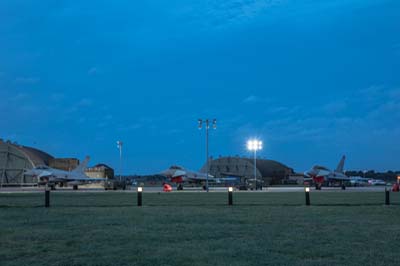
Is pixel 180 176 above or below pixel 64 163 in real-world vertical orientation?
below

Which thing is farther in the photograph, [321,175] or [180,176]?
[321,175]

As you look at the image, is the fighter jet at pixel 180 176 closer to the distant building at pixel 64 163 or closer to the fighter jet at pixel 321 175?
the fighter jet at pixel 321 175

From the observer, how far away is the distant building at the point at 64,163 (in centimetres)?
10644

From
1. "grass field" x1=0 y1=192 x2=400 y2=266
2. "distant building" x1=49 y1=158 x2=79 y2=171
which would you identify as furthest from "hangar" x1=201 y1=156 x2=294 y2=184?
"grass field" x1=0 y1=192 x2=400 y2=266

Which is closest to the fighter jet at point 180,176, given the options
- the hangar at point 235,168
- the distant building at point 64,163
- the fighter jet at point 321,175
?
the fighter jet at point 321,175

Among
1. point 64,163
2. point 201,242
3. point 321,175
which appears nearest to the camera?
point 201,242

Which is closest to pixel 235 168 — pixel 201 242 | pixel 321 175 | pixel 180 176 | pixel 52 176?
pixel 321 175

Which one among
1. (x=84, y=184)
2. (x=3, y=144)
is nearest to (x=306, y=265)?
(x=84, y=184)

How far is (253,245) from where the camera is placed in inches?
383

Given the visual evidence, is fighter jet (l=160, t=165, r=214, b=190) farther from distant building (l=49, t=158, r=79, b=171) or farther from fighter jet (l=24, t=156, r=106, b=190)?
distant building (l=49, t=158, r=79, b=171)

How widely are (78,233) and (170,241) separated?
2.98m

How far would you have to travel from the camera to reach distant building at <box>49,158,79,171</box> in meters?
106

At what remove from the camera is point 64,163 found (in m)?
108

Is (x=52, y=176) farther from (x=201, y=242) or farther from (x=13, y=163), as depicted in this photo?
(x=201, y=242)
